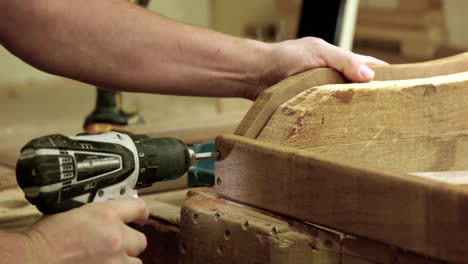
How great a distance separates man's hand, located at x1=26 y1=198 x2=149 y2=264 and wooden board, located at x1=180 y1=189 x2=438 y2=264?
0.13 m

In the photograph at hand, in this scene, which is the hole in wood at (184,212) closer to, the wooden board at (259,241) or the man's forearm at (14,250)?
the wooden board at (259,241)

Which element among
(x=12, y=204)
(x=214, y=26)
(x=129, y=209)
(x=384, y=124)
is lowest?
(x=12, y=204)

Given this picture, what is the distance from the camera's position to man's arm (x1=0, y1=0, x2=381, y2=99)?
125cm

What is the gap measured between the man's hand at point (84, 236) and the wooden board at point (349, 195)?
0.21 metres

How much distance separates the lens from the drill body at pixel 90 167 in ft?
2.91

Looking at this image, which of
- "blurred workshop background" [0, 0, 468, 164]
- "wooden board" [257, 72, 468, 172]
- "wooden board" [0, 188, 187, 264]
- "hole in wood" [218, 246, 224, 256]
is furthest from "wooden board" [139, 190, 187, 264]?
"blurred workshop background" [0, 0, 468, 164]

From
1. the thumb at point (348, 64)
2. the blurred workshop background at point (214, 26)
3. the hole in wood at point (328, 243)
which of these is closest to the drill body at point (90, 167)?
the hole in wood at point (328, 243)

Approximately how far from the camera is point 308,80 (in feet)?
3.92

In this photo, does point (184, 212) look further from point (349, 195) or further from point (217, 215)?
point (349, 195)

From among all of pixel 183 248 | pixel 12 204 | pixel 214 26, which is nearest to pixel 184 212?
pixel 183 248

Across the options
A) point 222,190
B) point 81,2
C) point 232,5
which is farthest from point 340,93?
point 232,5

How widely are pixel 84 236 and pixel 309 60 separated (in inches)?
23.8

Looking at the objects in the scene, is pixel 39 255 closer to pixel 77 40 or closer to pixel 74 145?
pixel 74 145

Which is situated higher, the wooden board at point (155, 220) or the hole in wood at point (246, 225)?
the hole in wood at point (246, 225)
